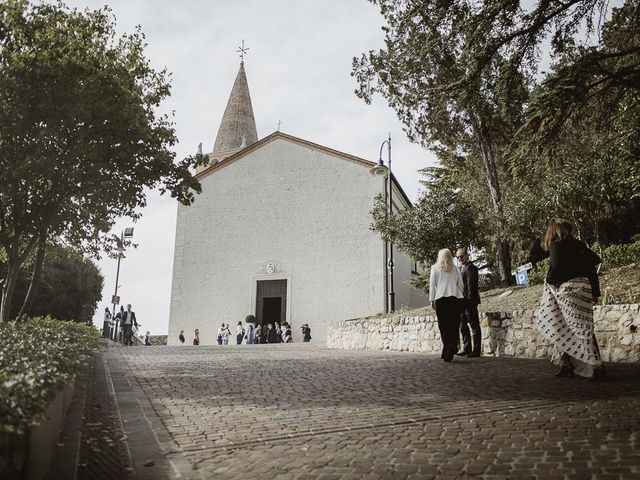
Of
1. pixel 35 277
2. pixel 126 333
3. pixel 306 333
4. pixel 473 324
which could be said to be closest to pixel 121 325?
pixel 126 333

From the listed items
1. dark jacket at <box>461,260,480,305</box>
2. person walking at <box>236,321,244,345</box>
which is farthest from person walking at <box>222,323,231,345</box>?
dark jacket at <box>461,260,480,305</box>

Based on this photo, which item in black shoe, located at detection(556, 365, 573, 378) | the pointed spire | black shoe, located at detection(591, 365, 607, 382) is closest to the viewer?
black shoe, located at detection(591, 365, 607, 382)

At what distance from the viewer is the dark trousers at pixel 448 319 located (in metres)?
7.94

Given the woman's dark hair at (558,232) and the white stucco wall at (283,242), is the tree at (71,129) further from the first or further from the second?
the white stucco wall at (283,242)

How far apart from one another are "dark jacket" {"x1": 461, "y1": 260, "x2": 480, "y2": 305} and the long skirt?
2.22 m

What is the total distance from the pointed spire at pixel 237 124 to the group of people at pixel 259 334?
16.2 metres

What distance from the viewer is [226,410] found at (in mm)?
4598

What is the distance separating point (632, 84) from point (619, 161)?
12.5ft

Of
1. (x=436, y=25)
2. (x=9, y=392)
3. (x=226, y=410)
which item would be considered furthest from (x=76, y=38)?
(x=9, y=392)

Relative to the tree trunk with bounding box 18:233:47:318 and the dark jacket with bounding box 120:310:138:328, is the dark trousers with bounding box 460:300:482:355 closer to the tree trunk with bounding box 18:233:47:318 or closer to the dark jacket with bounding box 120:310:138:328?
the tree trunk with bounding box 18:233:47:318

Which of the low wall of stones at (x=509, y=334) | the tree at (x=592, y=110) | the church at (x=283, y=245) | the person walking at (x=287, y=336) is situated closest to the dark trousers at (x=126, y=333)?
the church at (x=283, y=245)


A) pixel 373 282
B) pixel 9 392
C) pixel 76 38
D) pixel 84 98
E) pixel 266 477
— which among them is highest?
pixel 76 38

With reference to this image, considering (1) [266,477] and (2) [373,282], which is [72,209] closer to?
(1) [266,477]

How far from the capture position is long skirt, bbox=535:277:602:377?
19.1 feet
